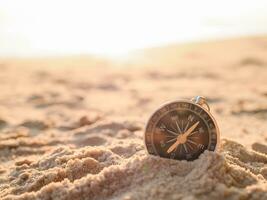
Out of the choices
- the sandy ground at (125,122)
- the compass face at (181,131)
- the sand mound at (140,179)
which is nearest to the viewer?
the sand mound at (140,179)

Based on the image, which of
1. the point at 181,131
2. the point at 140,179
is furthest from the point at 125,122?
the point at 140,179

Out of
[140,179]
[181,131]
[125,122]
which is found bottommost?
[125,122]

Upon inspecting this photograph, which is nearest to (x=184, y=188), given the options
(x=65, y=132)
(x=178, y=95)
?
(x=65, y=132)

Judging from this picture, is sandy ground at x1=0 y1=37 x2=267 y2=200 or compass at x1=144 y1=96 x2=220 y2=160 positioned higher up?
compass at x1=144 y1=96 x2=220 y2=160

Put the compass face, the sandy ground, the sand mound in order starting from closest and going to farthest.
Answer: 1. the sand mound
2. the sandy ground
3. the compass face

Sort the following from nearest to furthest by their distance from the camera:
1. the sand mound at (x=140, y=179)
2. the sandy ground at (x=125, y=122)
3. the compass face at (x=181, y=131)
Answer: the sand mound at (x=140, y=179) → the sandy ground at (x=125, y=122) → the compass face at (x=181, y=131)

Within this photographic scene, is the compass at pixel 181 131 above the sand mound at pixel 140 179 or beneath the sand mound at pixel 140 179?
above

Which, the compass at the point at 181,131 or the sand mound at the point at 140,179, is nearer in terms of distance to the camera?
the sand mound at the point at 140,179

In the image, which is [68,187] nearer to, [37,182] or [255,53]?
[37,182]

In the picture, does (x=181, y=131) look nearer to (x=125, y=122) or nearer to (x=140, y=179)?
(x=140, y=179)
